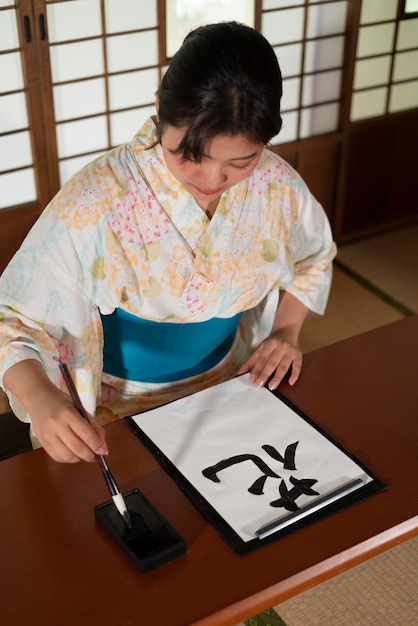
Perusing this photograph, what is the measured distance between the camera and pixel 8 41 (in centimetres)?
304

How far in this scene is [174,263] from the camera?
172 cm

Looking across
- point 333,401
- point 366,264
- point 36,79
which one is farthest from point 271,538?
point 366,264

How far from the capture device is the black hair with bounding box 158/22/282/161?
137cm

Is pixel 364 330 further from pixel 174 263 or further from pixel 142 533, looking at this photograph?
pixel 142 533

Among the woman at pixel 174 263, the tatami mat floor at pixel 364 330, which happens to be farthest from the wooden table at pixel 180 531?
the tatami mat floor at pixel 364 330

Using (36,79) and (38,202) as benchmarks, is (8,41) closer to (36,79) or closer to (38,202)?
(36,79)

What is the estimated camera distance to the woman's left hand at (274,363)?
1667mm

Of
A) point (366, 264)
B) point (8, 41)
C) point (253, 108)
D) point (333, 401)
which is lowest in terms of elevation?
point (366, 264)

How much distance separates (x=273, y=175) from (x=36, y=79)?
169cm

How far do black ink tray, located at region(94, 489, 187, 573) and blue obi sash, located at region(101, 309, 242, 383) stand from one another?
1.80 ft

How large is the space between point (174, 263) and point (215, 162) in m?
0.35

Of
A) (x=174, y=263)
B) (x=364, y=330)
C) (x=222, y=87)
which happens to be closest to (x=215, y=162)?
(x=222, y=87)

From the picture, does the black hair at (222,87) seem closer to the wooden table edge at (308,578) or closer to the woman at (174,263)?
the woman at (174,263)

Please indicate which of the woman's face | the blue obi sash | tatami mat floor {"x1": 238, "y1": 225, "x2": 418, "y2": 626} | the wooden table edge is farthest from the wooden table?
tatami mat floor {"x1": 238, "y1": 225, "x2": 418, "y2": 626}
